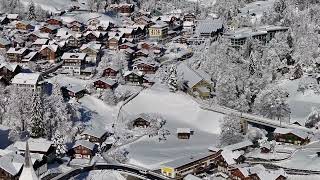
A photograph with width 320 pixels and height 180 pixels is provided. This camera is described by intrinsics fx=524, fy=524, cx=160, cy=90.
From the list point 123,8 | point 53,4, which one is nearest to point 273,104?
point 123,8

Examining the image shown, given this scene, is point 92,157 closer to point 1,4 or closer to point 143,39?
point 143,39

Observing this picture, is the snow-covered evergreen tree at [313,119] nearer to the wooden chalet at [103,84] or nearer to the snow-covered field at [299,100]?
the snow-covered field at [299,100]

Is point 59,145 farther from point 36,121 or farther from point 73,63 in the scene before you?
point 73,63

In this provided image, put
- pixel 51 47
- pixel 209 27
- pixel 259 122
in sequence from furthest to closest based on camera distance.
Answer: pixel 209 27 < pixel 51 47 < pixel 259 122

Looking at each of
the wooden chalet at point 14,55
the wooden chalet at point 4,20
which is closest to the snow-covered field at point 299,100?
the wooden chalet at point 14,55

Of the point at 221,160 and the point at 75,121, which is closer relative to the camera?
the point at 221,160

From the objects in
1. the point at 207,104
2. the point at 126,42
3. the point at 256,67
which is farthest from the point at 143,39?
the point at 207,104
